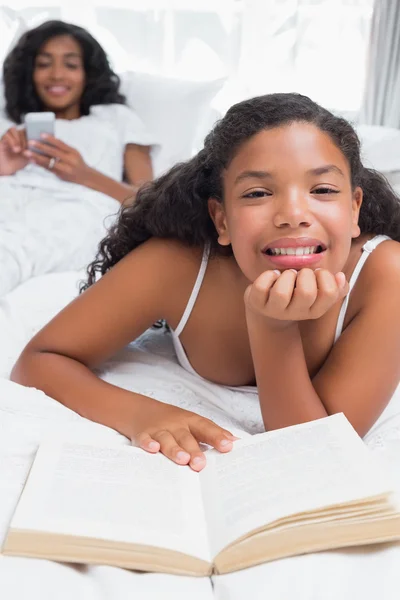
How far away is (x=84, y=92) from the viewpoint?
2.62 metres

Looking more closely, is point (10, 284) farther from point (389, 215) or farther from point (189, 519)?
point (189, 519)

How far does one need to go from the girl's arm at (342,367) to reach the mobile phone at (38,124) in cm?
156

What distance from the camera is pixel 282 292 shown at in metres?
0.87

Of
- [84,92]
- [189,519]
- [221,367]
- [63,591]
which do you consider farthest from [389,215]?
[84,92]

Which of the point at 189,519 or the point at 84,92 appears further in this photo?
the point at 84,92

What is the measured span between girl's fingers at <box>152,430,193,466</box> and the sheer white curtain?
7.83ft

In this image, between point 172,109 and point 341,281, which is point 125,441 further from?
point 172,109

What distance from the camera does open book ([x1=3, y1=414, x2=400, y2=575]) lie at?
625 millimetres

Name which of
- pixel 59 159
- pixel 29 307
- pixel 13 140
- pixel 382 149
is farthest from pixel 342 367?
pixel 13 140

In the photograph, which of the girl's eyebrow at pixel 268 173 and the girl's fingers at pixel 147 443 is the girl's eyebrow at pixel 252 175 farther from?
the girl's fingers at pixel 147 443

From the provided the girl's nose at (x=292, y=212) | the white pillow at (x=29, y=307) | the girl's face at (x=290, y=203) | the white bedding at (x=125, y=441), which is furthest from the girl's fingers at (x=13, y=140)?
the girl's nose at (x=292, y=212)

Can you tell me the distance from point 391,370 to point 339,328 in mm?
122

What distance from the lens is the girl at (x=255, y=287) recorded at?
37.2 inches

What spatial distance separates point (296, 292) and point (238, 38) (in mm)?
2355
